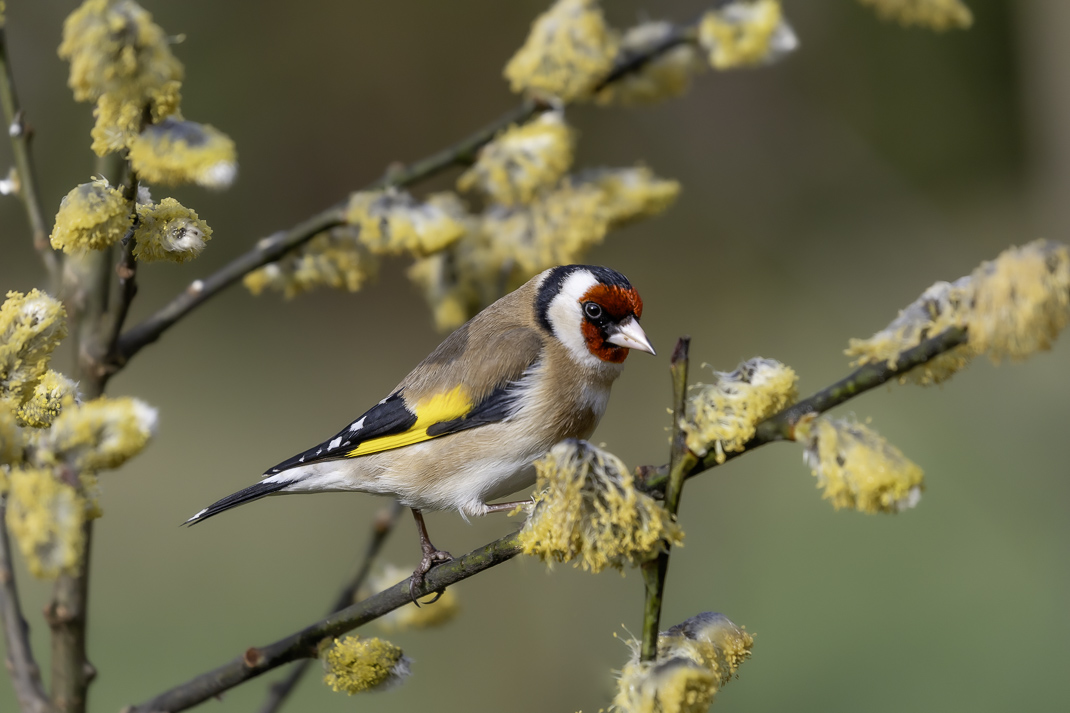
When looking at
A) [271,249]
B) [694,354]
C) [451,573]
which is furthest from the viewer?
[694,354]

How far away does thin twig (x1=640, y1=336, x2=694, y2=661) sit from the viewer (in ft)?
1.85

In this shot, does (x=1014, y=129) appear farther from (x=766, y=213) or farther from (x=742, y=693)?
(x=742, y=693)

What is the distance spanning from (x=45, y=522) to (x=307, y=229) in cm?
51

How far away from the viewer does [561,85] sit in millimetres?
1021

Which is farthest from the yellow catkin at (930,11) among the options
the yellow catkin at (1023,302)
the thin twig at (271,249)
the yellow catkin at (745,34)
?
the yellow catkin at (1023,302)

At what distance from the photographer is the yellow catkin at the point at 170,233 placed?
0.53m

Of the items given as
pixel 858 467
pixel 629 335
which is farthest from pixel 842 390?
pixel 629 335

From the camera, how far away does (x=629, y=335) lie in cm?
108

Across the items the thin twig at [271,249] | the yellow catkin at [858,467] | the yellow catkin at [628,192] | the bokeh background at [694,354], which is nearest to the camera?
the yellow catkin at [858,467]

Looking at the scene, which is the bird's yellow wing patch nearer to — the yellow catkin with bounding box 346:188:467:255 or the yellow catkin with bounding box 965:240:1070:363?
the yellow catkin with bounding box 346:188:467:255

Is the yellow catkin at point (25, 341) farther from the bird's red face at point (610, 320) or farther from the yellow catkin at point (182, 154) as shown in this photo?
the bird's red face at point (610, 320)

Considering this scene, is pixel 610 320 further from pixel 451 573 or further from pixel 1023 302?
pixel 1023 302

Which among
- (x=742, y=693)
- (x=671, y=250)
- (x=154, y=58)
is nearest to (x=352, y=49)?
(x=671, y=250)

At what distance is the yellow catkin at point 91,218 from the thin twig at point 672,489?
334 millimetres
